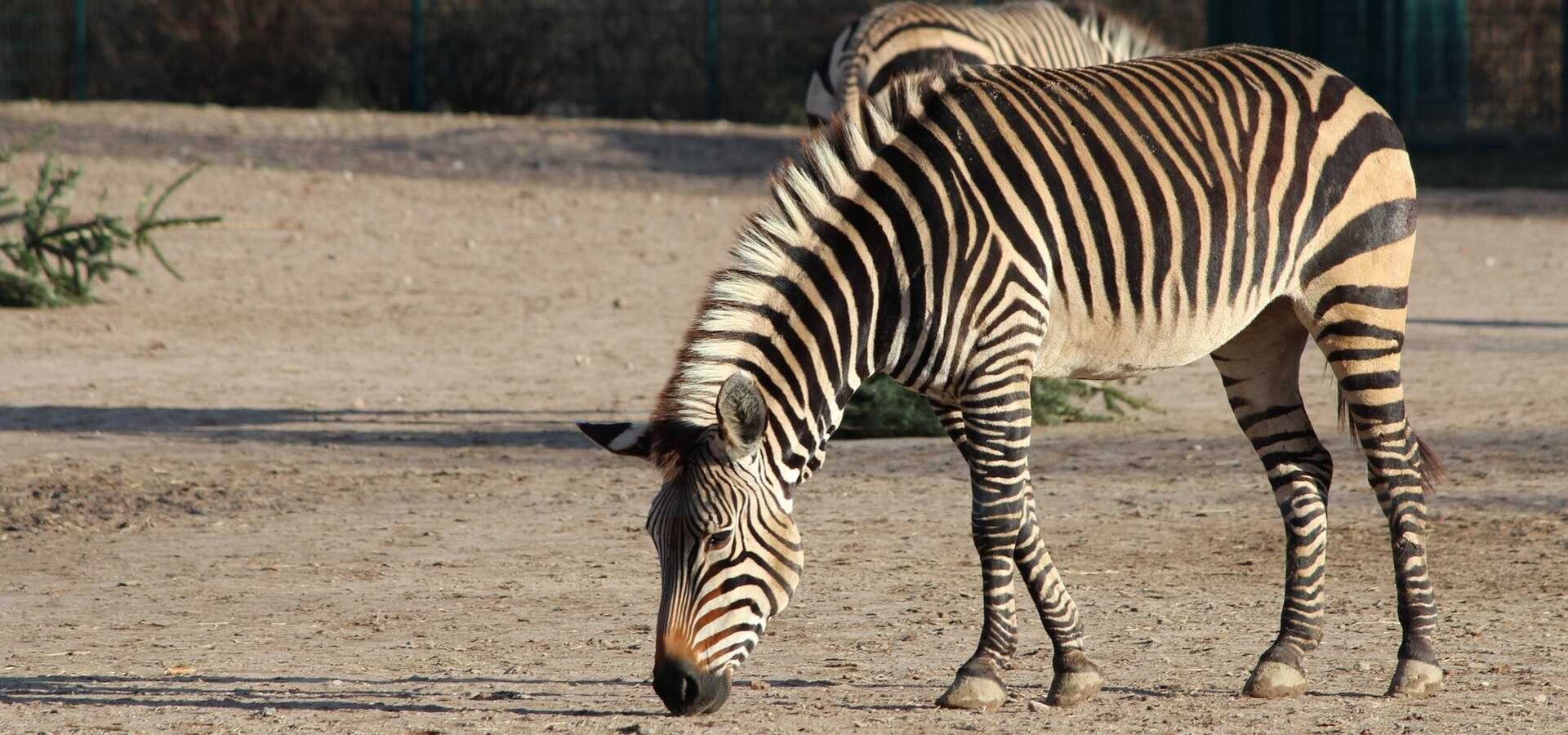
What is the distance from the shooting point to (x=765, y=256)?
15.2ft

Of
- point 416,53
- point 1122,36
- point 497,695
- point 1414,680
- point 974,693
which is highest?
point 1122,36

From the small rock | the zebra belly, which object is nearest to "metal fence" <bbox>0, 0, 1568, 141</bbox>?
the zebra belly

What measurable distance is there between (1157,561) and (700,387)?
9.07 ft

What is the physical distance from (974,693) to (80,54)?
2000cm

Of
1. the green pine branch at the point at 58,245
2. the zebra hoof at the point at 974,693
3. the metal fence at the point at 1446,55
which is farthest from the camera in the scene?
the metal fence at the point at 1446,55

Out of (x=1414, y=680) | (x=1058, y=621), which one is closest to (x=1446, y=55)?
(x=1414, y=680)

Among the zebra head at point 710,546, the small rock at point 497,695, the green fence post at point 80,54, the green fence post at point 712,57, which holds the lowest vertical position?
the green fence post at point 80,54

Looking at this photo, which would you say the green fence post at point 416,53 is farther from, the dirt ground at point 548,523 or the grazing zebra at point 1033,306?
the grazing zebra at point 1033,306

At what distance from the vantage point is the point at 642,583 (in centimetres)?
647

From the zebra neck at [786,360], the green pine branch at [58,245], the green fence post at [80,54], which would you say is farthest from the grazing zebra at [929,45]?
the green fence post at [80,54]

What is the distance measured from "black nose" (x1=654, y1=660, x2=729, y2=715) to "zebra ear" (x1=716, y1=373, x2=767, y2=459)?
501mm

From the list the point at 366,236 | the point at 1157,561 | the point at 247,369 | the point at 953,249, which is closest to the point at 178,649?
the point at 953,249

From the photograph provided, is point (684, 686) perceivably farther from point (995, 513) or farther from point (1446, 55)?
point (1446, 55)

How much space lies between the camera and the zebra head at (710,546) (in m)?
4.37
